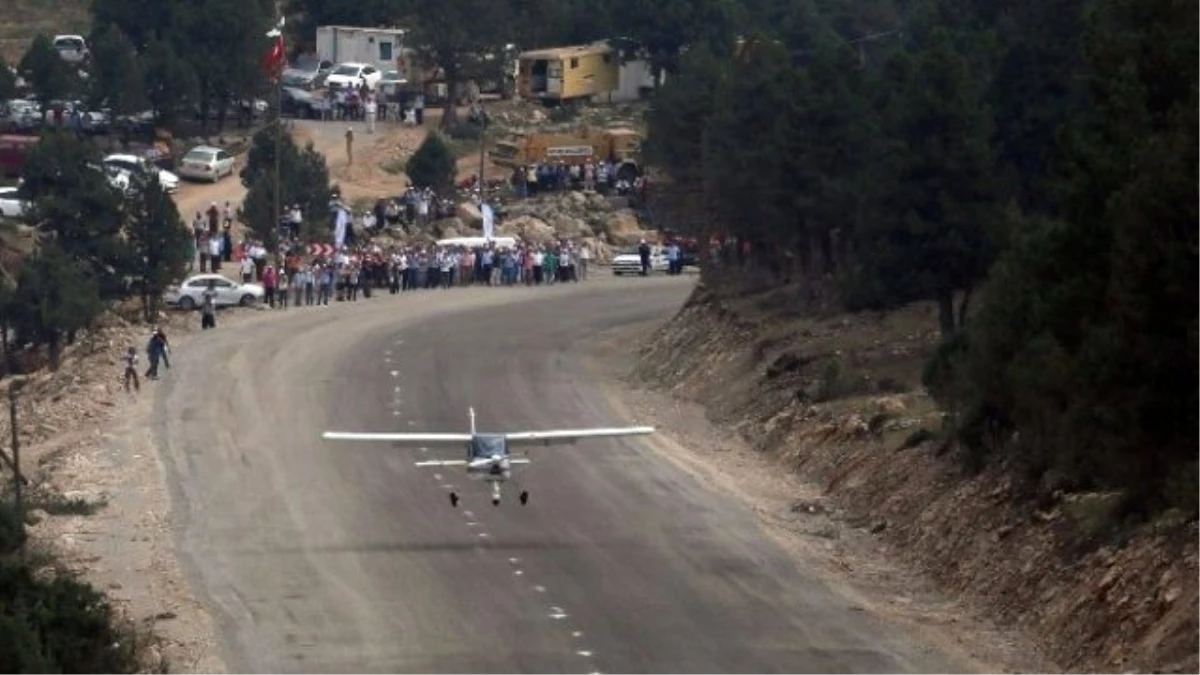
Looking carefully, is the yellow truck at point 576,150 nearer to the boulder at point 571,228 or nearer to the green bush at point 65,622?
the boulder at point 571,228

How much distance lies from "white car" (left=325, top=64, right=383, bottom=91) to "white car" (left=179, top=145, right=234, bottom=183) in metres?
13.4

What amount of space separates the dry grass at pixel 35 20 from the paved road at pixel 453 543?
61209 millimetres

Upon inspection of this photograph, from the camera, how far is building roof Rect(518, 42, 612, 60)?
11331 cm

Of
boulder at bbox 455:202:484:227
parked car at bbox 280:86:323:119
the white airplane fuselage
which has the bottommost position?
the white airplane fuselage

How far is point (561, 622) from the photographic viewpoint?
37.9 meters

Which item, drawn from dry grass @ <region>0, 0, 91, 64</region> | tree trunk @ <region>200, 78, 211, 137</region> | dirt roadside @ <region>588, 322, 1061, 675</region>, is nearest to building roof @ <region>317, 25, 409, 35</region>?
tree trunk @ <region>200, 78, 211, 137</region>

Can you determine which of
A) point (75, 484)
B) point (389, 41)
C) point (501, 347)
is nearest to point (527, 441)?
point (75, 484)

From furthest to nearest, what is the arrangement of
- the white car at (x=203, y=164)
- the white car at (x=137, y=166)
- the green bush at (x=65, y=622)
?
1. the white car at (x=203, y=164)
2. the white car at (x=137, y=166)
3. the green bush at (x=65, y=622)

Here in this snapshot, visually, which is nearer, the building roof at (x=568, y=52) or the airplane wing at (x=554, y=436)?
the airplane wing at (x=554, y=436)

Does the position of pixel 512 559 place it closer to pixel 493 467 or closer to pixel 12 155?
pixel 493 467

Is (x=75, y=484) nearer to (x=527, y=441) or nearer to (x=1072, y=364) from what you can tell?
(x=527, y=441)

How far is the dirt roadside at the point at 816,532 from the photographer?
123ft

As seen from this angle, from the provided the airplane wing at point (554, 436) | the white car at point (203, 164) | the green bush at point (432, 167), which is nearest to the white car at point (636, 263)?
the green bush at point (432, 167)

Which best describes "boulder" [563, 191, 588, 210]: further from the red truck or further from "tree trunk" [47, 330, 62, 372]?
"tree trunk" [47, 330, 62, 372]
